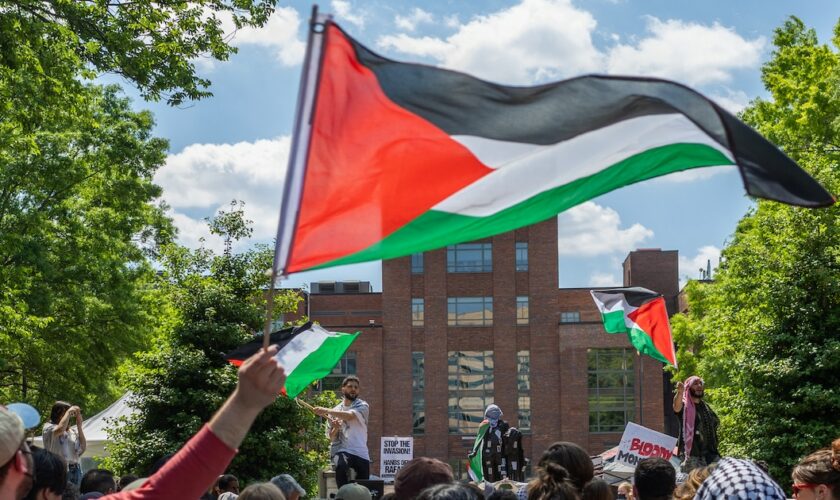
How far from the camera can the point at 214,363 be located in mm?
23266

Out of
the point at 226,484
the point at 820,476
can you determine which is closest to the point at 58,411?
the point at 226,484

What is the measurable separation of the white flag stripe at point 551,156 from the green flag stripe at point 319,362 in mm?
8624

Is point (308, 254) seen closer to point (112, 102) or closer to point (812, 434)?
point (812, 434)

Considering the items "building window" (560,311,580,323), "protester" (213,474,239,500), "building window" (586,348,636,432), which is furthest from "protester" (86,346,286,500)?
"building window" (560,311,580,323)

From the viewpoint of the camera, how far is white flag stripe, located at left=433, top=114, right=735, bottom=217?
5152 mm

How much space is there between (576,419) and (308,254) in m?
70.2

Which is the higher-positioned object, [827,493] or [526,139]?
[526,139]

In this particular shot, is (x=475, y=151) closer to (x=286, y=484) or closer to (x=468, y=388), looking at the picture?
(x=286, y=484)

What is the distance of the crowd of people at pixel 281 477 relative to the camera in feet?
8.88

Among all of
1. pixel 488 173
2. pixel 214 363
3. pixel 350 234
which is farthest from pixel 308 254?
pixel 214 363

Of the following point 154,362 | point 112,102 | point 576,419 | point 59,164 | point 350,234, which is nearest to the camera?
point 350,234

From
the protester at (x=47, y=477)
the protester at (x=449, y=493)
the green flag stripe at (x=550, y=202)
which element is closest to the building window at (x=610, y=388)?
the green flag stripe at (x=550, y=202)

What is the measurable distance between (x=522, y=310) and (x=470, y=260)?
5.31 meters

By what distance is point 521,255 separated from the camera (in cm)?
7500
